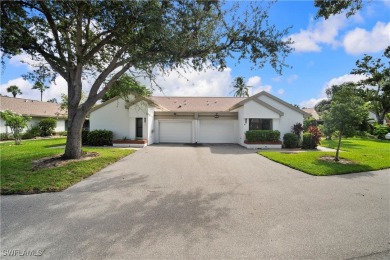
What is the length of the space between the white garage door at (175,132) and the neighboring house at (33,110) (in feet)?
54.2

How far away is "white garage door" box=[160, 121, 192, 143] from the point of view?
20.0 m

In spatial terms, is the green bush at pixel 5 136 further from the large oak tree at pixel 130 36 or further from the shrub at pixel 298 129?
the shrub at pixel 298 129

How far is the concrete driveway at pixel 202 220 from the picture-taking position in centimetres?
329

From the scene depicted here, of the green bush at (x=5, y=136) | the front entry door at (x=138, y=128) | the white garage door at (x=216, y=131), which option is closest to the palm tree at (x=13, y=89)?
the green bush at (x=5, y=136)

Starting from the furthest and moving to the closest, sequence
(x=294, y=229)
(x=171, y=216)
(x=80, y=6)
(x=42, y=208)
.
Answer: (x=80, y=6)
(x=42, y=208)
(x=171, y=216)
(x=294, y=229)

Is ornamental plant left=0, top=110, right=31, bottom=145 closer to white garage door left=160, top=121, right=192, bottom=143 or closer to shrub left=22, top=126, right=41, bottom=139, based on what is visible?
shrub left=22, top=126, right=41, bottom=139

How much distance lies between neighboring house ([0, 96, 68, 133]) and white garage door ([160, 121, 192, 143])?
1653cm

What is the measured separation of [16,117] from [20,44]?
39.9ft

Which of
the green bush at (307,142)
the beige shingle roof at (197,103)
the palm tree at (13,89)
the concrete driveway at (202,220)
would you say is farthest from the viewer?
the palm tree at (13,89)

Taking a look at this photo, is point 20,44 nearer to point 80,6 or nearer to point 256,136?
point 80,6

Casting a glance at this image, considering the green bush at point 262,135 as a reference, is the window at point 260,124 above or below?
above

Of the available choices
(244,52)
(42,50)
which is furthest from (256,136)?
(42,50)

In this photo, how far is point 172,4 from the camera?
7.87 meters

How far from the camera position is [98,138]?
55.3ft
